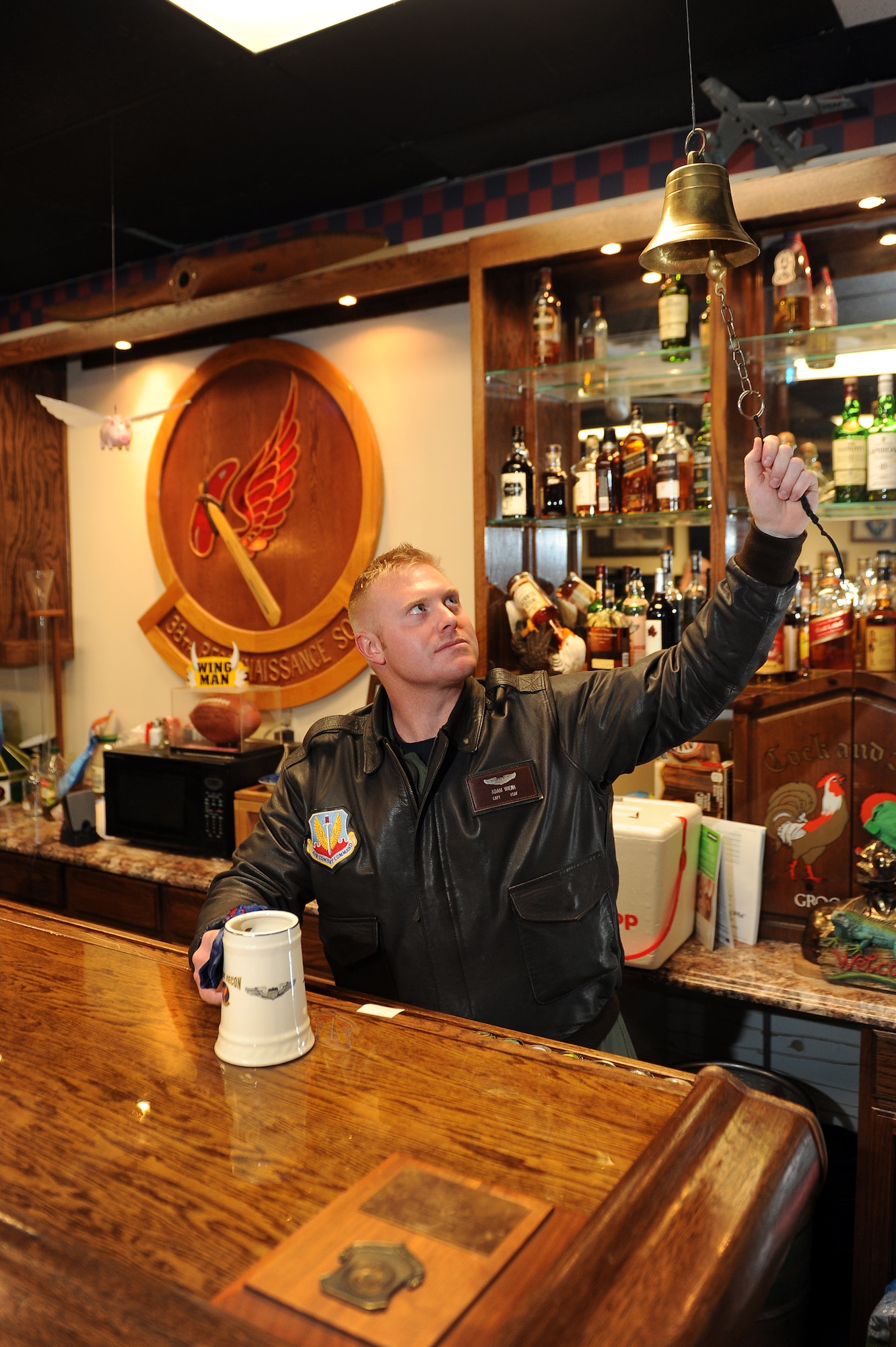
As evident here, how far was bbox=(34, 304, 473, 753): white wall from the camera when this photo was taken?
329cm

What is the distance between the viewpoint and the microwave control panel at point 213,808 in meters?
3.08

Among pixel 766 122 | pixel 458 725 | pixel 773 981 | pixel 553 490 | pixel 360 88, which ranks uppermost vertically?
pixel 360 88

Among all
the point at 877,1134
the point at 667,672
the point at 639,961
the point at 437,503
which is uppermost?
the point at 437,503

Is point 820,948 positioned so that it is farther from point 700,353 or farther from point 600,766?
point 700,353

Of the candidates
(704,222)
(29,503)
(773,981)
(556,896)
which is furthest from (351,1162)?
(29,503)

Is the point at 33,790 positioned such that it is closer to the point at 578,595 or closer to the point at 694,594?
the point at 578,595

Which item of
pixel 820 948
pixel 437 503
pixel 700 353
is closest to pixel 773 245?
pixel 700 353

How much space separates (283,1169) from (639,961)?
1.42m

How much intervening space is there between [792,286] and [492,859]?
1721mm

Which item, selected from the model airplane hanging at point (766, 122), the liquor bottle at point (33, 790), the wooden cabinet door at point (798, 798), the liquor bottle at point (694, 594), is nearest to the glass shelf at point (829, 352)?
the model airplane hanging at point (766, 122)

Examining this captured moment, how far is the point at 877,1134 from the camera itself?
194cm

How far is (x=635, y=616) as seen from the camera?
9.09ft

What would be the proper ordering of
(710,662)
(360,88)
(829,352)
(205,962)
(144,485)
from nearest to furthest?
(205,962) → (710,662) → (829,352) → (360,88) → (144,485)

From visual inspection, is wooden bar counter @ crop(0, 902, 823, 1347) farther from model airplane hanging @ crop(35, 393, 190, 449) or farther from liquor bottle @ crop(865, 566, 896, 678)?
model airplane hanging @ crop(35, 393, 190, 449)
